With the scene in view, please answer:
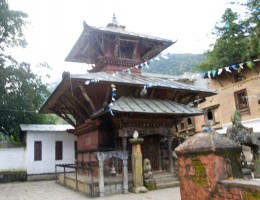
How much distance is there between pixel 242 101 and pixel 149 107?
13048mm

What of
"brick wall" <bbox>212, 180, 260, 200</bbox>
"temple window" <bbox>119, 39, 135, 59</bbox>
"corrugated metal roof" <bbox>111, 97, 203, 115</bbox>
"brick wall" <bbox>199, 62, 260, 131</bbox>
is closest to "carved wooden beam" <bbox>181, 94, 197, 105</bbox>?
"corrugated metal roof" <bbox>111, 97, 203, 115</bbox>

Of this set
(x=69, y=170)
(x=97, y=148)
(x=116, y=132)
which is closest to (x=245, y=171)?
(x=116, y=132)

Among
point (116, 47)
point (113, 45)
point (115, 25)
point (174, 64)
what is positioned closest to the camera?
point (116, 47)

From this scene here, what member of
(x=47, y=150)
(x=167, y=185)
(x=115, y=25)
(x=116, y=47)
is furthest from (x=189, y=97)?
(x=47, y=150)

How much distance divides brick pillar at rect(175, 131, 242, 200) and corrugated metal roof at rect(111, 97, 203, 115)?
17.2ft

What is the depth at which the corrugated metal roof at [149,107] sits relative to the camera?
426 inches

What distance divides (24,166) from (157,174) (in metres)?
10.3

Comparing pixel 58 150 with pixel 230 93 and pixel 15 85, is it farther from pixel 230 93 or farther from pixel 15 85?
pixel 230 93

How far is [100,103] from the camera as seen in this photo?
40.9 feet

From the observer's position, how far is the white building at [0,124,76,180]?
1798 centimetres

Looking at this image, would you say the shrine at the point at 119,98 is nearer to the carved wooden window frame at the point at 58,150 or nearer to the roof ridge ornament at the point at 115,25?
the roof ridge ornament at the point at 115,25

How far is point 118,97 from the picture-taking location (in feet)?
41.4

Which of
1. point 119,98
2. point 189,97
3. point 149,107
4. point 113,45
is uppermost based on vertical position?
point 113,45

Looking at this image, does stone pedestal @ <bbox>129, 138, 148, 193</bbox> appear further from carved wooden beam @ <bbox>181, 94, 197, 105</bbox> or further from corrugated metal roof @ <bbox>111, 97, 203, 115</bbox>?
carved wooden beam @ <bbox>181, 94, 197, 105</bbox>
